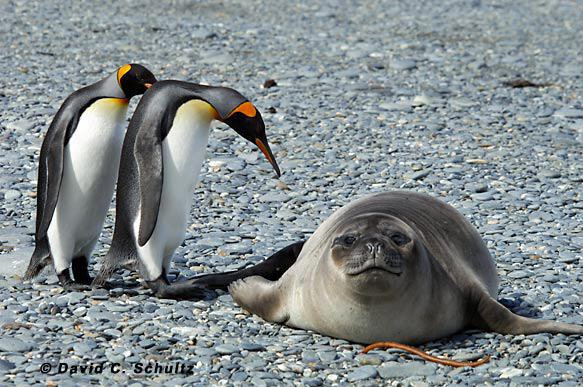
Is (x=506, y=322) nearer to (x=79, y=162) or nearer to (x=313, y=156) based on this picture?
(x=79, y=162)

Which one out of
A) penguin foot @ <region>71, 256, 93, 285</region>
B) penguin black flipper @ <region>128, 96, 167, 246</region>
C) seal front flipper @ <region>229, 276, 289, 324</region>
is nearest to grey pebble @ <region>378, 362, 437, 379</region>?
seal front flipper @ <region>229, 276, 289, 324</region>

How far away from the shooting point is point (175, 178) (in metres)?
5.20

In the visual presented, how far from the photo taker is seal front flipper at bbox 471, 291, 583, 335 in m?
4.52

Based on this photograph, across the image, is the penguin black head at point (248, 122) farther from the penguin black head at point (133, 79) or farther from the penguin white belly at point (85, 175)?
the penguin white belly at point (85, 175)

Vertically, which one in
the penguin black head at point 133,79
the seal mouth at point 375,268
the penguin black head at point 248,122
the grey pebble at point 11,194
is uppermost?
the penguin black head at point 133,79

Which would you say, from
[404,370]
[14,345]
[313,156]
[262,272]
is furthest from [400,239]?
[313,156]

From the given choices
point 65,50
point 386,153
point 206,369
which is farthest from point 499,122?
point 206,369

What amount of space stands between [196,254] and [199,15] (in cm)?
735

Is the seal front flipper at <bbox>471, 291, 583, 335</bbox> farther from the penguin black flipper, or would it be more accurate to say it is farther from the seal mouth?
the penguin black flipper

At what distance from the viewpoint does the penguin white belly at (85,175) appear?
5.27 m

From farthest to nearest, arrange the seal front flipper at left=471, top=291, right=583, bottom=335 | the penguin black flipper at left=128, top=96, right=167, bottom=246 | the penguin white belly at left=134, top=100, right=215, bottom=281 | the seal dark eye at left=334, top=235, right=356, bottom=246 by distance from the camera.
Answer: the penguin white belly at left=134, top=100, right=215, bottom=281 < the penguin black flipper at left=128, top=96, right=167, bottom=246 < the seal front flipper at left=471, top=291, right=583, bottom=335 < the seal dark eye at left=334, top=235, right=356, bottom=246

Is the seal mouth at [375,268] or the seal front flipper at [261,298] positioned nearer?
the seal mouth at [375,268]

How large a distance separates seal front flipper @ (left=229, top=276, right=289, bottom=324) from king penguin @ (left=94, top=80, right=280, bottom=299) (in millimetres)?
235

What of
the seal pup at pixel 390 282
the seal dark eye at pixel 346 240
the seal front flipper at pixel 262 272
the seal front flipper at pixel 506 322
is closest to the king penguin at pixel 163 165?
the seal front flipper at pixel 262 272
